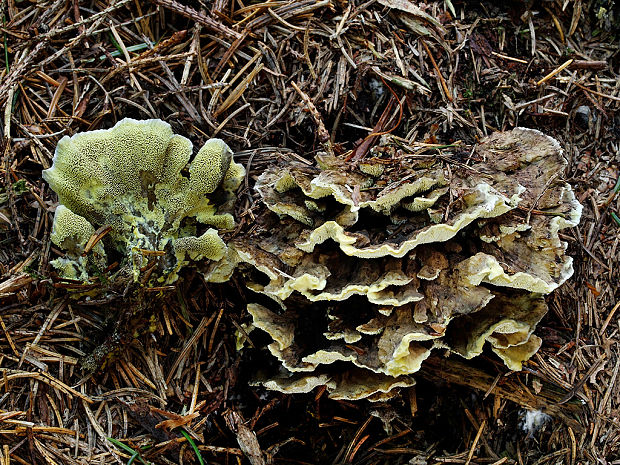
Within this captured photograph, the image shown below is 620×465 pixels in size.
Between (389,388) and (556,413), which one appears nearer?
(389,388)

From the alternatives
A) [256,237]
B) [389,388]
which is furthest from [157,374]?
[389,388]

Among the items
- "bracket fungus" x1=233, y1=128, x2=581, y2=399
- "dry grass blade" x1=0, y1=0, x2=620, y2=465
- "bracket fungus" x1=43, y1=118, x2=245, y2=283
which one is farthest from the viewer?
"dry grass blade" x1=0, y1=0, x2=620, y2=465

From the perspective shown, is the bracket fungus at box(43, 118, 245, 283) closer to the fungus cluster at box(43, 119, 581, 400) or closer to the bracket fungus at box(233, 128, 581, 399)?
the fungus cluster at box(43, 119, 581, 400)

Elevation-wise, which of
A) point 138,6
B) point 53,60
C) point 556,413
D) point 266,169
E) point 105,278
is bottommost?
point 556,413

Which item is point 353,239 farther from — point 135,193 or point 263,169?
point 135,193

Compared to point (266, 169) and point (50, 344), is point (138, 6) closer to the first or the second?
point (266, 169)

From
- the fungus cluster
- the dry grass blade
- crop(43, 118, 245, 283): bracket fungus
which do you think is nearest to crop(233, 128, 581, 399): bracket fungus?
the fungus cluster


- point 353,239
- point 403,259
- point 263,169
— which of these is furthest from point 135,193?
point 403,259
